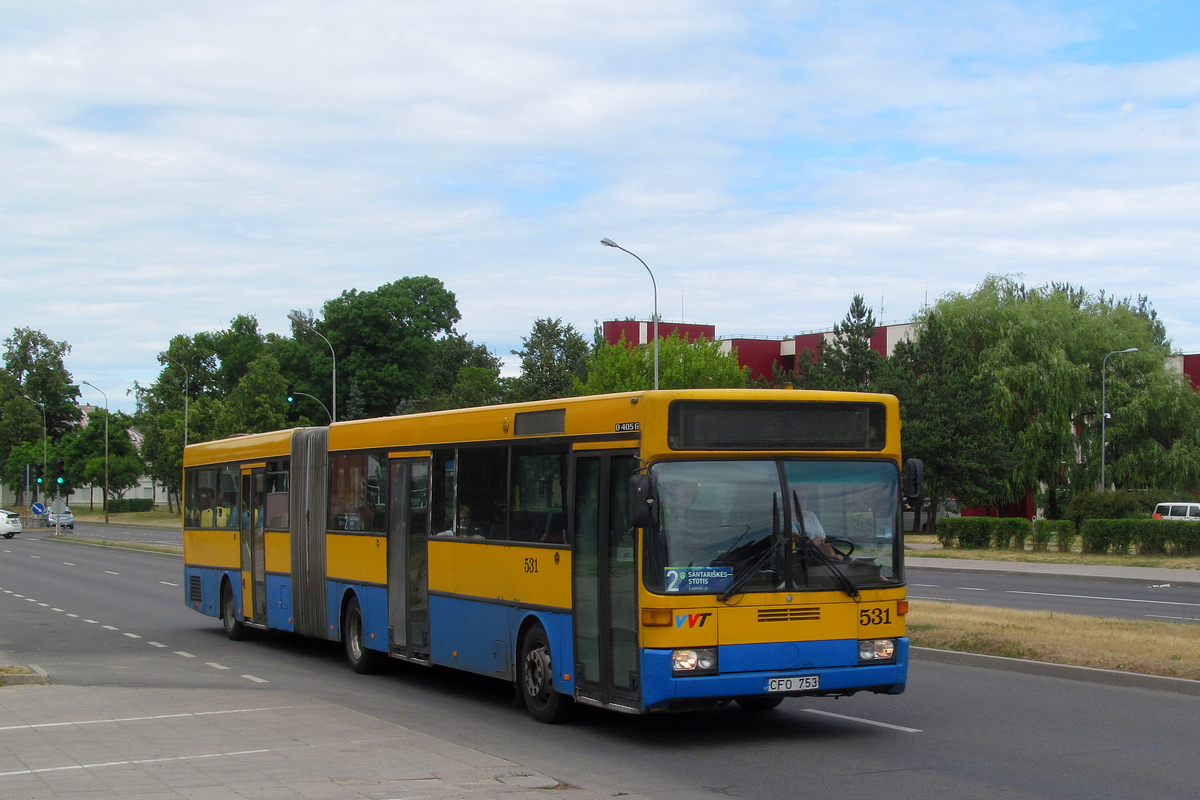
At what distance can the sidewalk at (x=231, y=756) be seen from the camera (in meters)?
7.68

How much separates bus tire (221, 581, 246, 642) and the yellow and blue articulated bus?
7.39 m

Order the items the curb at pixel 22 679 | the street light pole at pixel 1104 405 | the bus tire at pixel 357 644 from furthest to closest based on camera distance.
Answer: the street light pole at pixel 1104 405, the bus tire at pixel 357 644, the curb at pixel 22 679

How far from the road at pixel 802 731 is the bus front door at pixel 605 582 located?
525 mm

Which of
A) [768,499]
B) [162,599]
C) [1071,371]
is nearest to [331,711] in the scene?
[768,499]

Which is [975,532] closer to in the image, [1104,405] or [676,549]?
[1104,405]

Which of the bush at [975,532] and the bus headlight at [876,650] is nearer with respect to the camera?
the bus headlight at [876,650]

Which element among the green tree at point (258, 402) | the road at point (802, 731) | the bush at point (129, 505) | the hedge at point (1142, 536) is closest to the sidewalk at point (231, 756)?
the road at point (802, 731)

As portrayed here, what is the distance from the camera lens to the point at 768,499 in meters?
9.55

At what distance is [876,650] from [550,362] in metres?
73.3

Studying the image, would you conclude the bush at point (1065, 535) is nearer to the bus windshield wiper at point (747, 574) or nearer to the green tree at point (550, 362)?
the bus windshield wiper at point (747, 574)

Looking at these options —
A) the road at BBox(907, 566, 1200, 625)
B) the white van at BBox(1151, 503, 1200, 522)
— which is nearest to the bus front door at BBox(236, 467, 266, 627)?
the road at BBox(907, 566, 1200, 625)

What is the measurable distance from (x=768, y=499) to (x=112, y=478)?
10716 centimetres

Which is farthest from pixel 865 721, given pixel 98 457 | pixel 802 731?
pixel 98 457

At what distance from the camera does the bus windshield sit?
927 cm
